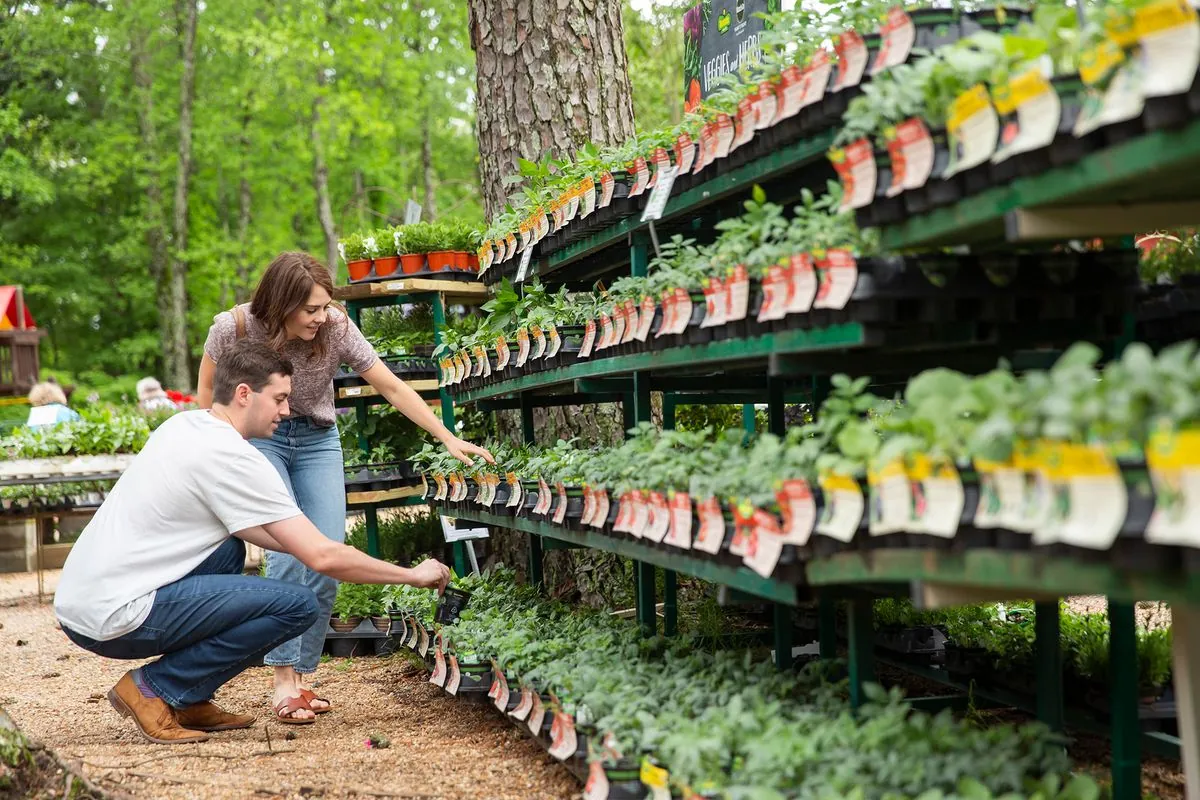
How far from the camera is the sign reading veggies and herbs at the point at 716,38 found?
4.83 metres

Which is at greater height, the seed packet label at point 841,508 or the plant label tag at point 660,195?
the plant label tag at point 660,195

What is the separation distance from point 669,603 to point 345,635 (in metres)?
2.28

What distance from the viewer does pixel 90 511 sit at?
887 centimetres

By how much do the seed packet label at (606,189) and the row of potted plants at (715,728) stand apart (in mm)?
1334

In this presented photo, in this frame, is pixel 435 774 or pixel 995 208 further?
pixel 435 774

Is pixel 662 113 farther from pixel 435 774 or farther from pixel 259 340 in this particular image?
pixel 435 774

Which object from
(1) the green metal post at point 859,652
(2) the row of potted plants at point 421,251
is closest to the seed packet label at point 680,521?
(1) the green metal post at point 859,652

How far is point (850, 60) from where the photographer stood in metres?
2.29

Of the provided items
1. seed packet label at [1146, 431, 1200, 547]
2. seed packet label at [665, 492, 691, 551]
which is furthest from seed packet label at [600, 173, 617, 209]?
seed packet label at [1146, 431, 1200, 547]

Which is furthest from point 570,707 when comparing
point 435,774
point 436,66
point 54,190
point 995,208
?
point 54,190

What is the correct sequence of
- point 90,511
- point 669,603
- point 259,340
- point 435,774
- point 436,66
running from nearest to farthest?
point 435,774 < point 669,603 < point 259,340 < point 90,511 < point 436,66

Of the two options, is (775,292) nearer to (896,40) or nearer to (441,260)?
(896,40)

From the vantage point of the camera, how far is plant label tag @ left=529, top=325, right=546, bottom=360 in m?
3.83

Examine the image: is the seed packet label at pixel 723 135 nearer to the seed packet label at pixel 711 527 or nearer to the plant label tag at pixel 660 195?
the plant label tag at pixel 660 195
